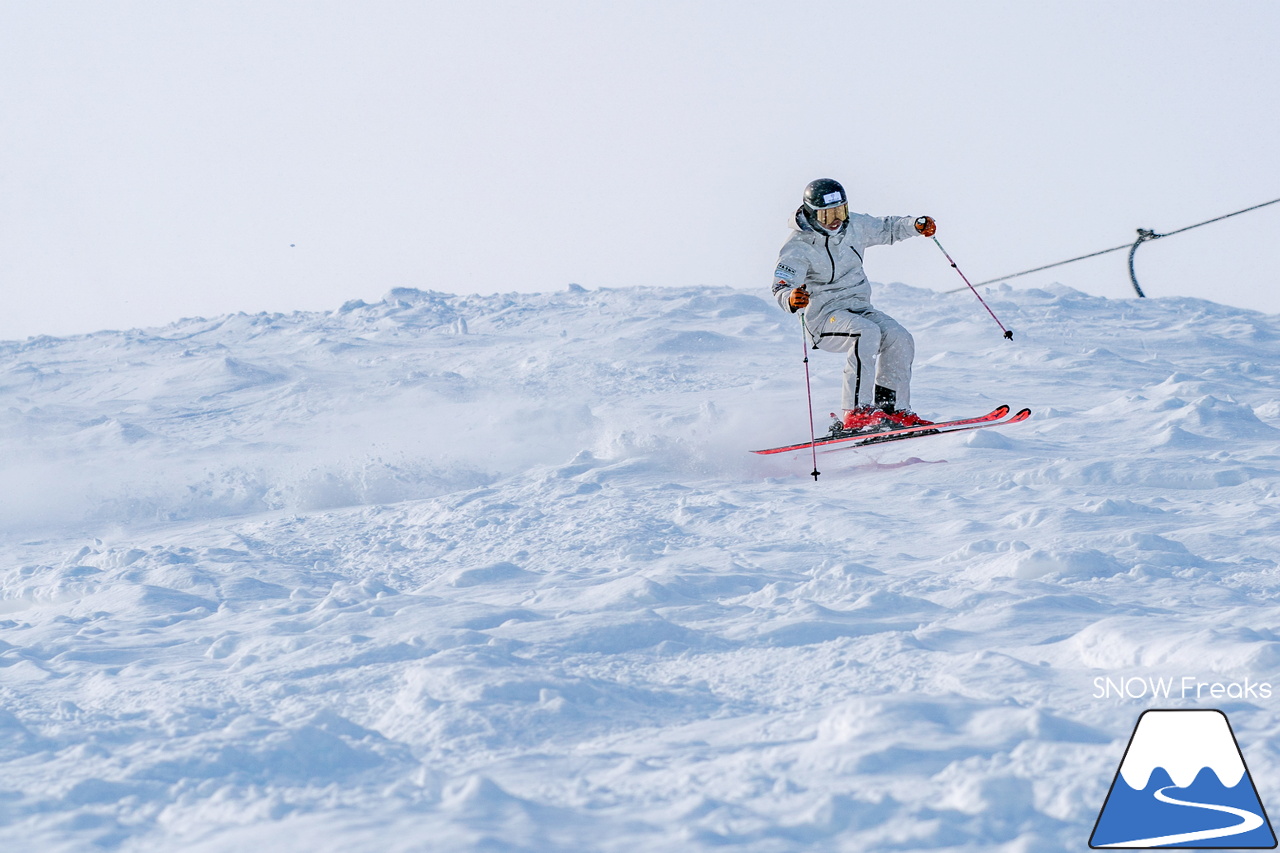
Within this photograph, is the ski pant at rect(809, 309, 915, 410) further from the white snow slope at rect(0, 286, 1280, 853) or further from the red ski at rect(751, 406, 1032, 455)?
the white snow slope at rect(0, 286, 1280, 853)

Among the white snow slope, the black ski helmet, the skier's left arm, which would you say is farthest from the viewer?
the skier's left arm

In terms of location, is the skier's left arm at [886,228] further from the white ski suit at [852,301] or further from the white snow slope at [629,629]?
the white snow slope at [629,629]

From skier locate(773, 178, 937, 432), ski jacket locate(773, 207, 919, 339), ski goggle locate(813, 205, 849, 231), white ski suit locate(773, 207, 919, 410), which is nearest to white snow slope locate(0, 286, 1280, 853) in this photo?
skier locate(773, 178, 937, 432)

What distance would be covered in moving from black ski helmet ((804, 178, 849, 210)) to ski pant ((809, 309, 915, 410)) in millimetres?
839

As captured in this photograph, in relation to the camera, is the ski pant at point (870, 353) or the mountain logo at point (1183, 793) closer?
the mountain logo at point (1183, 793)

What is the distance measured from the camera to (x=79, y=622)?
16.9 feet

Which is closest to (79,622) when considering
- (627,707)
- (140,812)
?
(140,812)

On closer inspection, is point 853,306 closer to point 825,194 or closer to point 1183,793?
point 825,194

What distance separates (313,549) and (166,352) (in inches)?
648

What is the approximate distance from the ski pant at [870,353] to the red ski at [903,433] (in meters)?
0.24

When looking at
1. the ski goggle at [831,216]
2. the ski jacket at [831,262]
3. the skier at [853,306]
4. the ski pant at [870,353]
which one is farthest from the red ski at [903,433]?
the ski goggle at [831,216]

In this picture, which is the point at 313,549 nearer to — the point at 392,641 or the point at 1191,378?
the point at 392,641

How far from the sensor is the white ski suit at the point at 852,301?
824cm

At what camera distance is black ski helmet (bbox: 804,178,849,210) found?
7.99 meters
